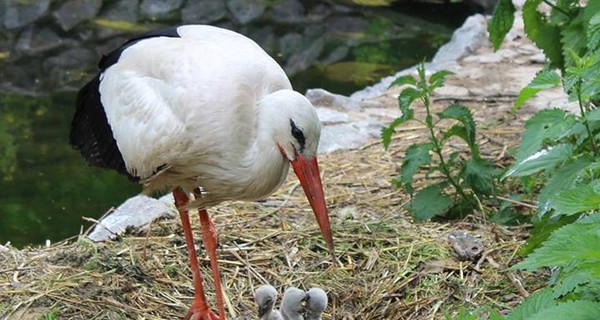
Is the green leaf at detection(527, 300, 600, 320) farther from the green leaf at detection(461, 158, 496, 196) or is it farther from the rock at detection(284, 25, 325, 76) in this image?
the rock at detection(284, 25, 325, 76)

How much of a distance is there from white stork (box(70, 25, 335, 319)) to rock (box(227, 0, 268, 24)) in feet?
25.2

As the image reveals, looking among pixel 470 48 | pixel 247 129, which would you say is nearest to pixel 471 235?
pixel 247 129

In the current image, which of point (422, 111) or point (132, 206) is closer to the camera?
point (132, 206)

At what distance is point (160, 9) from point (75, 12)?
989 millimetres

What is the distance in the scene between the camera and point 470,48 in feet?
30.6

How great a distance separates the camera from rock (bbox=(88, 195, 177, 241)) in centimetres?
569

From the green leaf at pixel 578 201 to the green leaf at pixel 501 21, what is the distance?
2366 mm

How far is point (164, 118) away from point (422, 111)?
3.39m

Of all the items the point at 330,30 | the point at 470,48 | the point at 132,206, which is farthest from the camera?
the point at 330,30

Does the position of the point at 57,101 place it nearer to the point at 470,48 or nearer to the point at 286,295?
the point at 470,48

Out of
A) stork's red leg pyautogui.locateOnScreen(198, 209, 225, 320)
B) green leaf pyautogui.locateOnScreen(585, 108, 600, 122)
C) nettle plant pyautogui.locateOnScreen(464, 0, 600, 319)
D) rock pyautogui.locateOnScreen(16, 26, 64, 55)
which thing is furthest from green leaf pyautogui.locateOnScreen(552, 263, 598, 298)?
rock pyautogui.locateOnScreen(16, 26, 64, 55)

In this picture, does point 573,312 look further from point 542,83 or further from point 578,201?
point 542,83

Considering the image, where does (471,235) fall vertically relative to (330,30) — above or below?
above

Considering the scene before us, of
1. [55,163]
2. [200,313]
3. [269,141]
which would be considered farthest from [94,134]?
[55,163]
